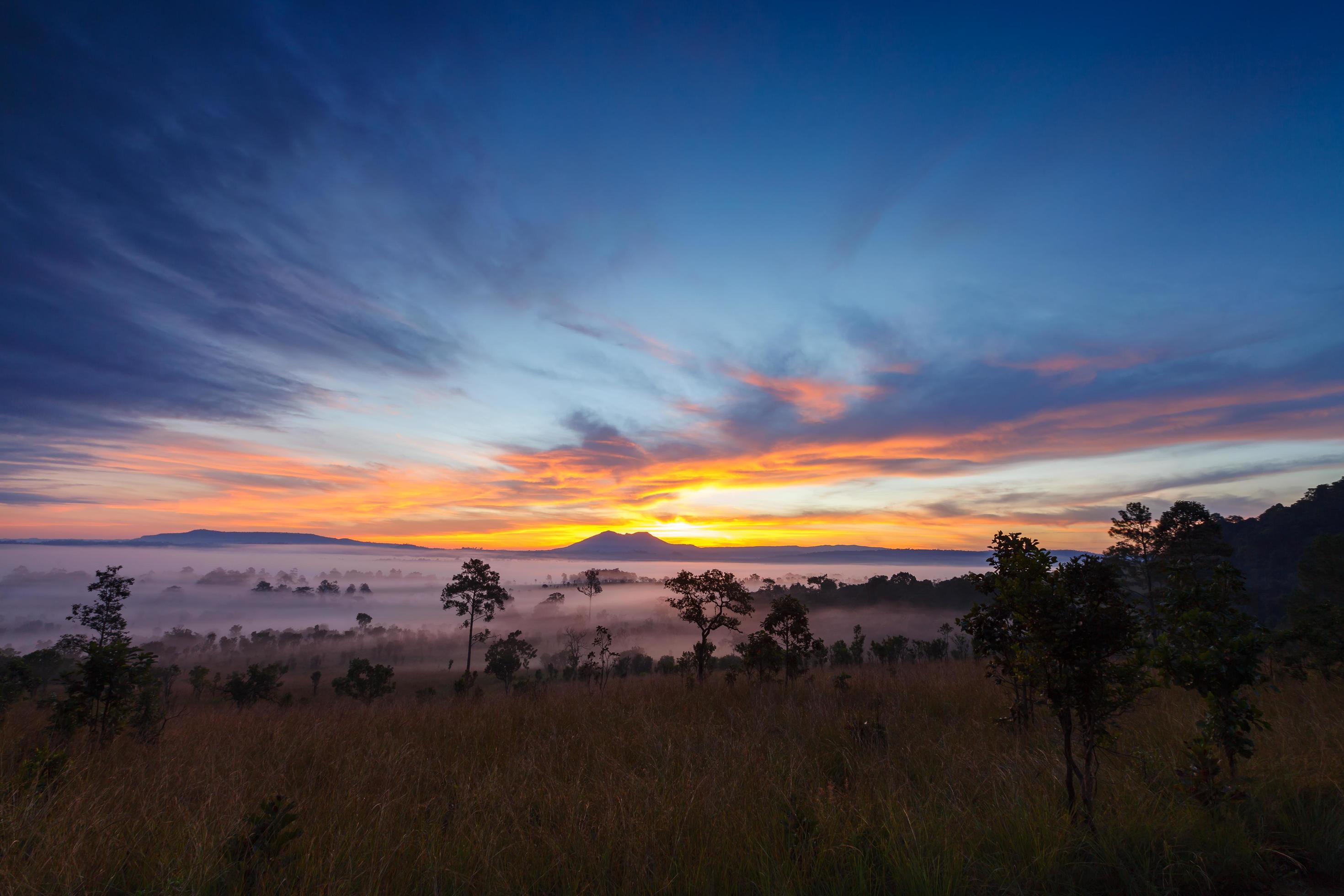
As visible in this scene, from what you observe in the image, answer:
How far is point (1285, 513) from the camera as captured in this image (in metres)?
69.8

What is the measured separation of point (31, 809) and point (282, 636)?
699 ft

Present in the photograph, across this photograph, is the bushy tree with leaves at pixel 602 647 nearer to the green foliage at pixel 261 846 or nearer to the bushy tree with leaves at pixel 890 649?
the bushy tree with leaves at pixel 890 649

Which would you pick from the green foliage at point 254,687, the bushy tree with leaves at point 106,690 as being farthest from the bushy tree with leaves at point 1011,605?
the green foliage at point 254,687

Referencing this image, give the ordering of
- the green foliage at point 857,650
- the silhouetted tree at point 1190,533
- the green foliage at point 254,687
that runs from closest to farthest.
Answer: the silhouetted tree at point 1190,533, the green foliage at point 857,650, the green foliage at point 254,687

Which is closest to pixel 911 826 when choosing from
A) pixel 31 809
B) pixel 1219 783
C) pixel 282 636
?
pixel 1219 783

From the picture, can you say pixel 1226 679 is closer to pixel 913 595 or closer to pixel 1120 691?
pixel 1120 691

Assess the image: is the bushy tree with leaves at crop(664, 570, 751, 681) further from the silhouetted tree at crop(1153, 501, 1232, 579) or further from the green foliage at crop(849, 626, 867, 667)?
the silhouetted tree at crop(1153, 501, 1232, 579)

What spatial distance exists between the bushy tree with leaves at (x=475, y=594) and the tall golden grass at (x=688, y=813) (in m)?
27.4

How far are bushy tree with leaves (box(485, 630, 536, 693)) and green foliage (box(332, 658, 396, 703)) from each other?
10.2 metres

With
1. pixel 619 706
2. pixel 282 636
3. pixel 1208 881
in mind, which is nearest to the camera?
pixel 1208 881

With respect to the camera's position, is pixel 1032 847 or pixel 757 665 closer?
pixel 1032 847

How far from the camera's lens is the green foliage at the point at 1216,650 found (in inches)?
210

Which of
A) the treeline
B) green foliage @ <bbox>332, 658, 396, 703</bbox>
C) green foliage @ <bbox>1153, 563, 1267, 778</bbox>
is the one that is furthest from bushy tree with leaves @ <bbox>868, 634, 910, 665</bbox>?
the treeline

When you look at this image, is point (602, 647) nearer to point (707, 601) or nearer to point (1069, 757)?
point (707, 601)
